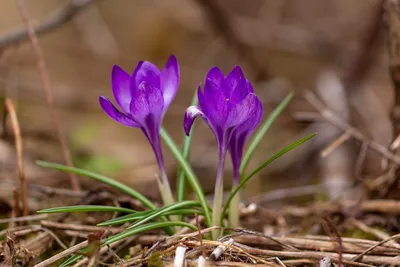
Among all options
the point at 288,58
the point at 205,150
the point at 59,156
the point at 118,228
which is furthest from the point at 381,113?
the point at 118,228

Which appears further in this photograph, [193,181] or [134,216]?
[193,181]

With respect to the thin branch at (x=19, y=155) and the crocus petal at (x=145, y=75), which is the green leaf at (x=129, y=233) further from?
the thin branch at (x=19, y=155)

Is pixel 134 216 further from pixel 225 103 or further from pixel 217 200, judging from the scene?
pixel 225 103

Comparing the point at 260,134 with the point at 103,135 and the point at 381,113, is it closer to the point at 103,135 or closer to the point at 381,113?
the point at 381,113

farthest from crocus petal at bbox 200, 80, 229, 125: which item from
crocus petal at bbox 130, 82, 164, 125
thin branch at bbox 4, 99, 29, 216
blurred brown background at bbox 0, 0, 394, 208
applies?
blurred brown background at bbox 0, 0, 394, 208

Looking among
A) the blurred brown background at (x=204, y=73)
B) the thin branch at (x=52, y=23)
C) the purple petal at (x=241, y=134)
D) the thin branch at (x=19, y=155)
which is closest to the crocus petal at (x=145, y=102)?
the purple petal at (x=241, y=134)

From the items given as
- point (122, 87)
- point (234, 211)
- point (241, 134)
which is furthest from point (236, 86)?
point (234, 211)
